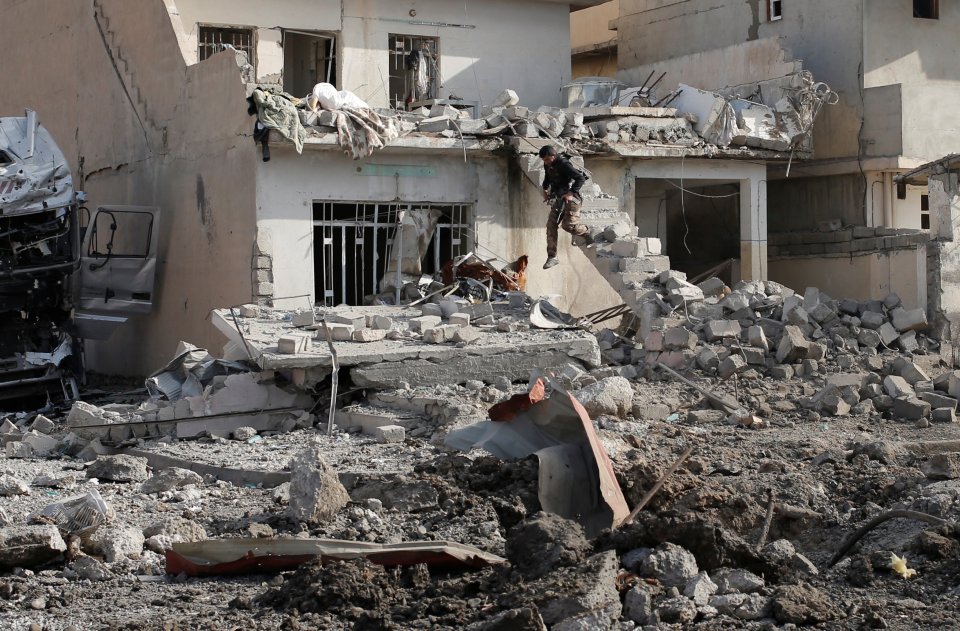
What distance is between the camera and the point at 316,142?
1480 centimetres

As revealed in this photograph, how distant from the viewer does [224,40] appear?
59.1 feet

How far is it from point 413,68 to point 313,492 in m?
Result: 12.1

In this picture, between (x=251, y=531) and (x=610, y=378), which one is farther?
(x=610, y=378)

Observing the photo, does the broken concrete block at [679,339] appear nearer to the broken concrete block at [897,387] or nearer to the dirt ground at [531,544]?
the broken concrete block at [897,387]

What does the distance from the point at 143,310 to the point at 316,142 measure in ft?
11.0

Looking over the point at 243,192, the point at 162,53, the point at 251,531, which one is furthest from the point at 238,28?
the point at 251,531

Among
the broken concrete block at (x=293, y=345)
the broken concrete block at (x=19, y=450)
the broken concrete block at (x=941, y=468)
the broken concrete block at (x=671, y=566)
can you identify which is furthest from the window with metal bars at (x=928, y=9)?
the broken concrete block at (x=671, y=566)

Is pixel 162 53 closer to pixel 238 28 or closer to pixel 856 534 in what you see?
pixel 238 28

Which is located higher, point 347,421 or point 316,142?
point 316,142

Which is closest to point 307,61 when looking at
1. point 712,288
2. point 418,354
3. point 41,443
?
point 712,288

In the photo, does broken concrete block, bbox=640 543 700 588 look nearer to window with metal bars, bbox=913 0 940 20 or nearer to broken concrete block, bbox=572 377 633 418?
broken concrete block, bbox=572 377 633 418

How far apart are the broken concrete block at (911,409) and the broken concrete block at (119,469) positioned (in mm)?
6586

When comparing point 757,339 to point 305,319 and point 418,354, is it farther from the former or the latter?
point 305,319

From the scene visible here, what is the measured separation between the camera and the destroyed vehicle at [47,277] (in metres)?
14.5
